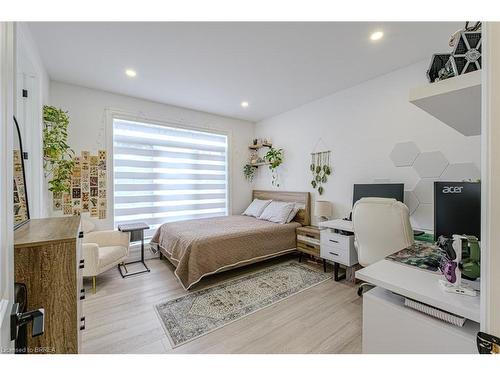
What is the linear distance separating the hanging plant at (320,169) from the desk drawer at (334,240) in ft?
2.75

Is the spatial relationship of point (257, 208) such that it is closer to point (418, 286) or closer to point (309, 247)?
point (309, 247)

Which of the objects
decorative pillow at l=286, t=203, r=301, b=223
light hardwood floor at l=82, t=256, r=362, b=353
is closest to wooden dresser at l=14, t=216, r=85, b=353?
light hardwood floor at l=82, t=256, r=362, b=353

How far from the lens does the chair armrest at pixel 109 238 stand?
2.91 metres

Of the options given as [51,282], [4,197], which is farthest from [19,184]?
[4,197]

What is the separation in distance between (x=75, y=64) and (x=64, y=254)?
2.62 metres

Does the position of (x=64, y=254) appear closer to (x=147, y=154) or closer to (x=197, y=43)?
(x=197, y=43)

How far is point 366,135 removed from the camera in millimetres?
2975

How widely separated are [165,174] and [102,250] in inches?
61.6

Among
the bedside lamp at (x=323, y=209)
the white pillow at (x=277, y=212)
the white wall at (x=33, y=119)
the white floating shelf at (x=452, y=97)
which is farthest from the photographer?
the white pillow at (x=277, y=212)

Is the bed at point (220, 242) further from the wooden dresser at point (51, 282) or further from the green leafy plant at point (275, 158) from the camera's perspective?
the wooden dresser at point (51, 282)

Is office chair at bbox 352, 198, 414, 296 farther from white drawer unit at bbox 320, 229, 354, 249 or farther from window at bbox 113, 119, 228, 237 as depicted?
window at bbox 113, 119, 228, 237

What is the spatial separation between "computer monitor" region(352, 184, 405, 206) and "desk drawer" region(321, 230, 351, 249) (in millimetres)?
551


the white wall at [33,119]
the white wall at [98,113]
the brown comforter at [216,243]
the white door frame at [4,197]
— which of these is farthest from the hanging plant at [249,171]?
the white door frame at [4,197]

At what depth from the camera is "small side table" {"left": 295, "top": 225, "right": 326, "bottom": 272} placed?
3.18m
